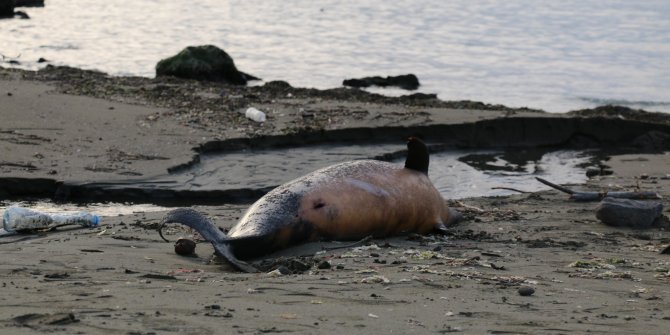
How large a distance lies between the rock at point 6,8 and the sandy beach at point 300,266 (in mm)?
20896

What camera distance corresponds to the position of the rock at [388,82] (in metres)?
21.4

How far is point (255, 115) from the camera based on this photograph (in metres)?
14.7

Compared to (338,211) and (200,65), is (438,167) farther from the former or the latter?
(200,65)

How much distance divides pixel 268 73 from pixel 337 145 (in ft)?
33.4

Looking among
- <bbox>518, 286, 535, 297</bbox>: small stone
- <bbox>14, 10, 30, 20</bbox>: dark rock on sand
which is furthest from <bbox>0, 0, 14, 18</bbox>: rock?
<bbox>518, 286, 535, 297</bbox>: small stone

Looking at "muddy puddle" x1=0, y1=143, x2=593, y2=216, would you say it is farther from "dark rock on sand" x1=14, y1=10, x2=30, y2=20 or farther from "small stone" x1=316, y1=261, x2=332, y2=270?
"dark rock on sand" x1=14, y1=10, x2=30, y2=20

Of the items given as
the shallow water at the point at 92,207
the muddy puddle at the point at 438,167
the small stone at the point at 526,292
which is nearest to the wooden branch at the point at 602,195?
the muddy puddle at the point at 438,167

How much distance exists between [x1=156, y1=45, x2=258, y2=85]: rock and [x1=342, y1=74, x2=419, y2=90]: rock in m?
2.39

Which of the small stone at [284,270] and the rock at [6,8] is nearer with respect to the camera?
the small stone at [284,270]

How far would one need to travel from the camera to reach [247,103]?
51.7 feet

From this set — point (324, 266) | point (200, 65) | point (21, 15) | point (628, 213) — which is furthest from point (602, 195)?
point (21, 15)

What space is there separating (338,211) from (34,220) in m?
2.18

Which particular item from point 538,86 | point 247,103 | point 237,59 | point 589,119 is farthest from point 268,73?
point 589,119

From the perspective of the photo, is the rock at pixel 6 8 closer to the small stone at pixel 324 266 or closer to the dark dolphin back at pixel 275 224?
the dark dolphin back at pixel 275 224
